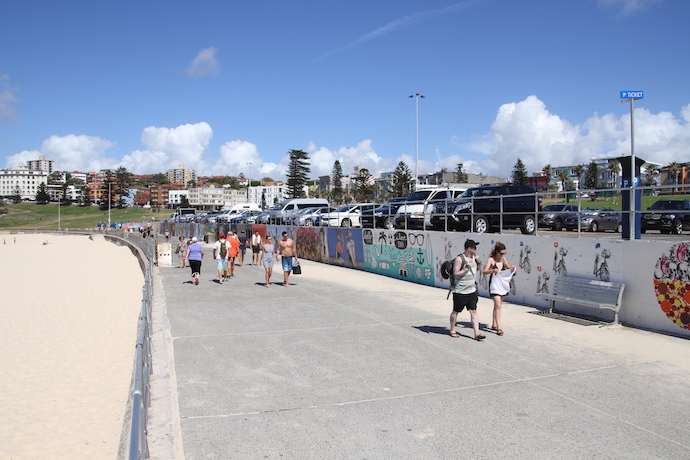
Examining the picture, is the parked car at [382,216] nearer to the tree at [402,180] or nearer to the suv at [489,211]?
the suv at [489,211]

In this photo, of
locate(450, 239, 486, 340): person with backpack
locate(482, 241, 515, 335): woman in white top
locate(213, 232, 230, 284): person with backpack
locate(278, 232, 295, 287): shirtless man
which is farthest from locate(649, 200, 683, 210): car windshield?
locate(213, 232, 230, 284): person with backpack

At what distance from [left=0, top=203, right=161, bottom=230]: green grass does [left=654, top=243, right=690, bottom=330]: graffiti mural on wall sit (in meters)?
137

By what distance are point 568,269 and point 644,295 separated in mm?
1908

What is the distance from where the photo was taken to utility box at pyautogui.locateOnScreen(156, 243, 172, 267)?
25109 millimetres

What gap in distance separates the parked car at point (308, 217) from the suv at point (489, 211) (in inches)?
439

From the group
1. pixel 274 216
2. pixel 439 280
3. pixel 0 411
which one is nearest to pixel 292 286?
pixel 439 280

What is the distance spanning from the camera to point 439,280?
16.4m

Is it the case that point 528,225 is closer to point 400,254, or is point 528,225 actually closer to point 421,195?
point 400,254

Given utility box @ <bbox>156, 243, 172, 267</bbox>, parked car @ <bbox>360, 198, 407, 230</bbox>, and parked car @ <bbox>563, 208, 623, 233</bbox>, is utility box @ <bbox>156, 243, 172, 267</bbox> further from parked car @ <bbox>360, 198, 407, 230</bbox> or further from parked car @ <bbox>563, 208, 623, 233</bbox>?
parked car @ <bbox>563, 208, 623, 233</bbox>

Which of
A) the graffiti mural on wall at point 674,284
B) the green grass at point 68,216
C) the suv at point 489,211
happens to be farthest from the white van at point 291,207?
the green grass at point 68,216

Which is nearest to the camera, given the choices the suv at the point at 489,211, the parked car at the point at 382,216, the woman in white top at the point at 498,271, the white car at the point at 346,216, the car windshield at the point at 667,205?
the woman in white top at the point at 498,271

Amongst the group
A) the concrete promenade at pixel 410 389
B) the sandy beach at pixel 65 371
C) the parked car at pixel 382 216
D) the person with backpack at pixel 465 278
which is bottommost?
the sandy beach at pixel 65 371

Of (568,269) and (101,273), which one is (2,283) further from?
(568,269)

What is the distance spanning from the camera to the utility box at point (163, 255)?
25109 mm
